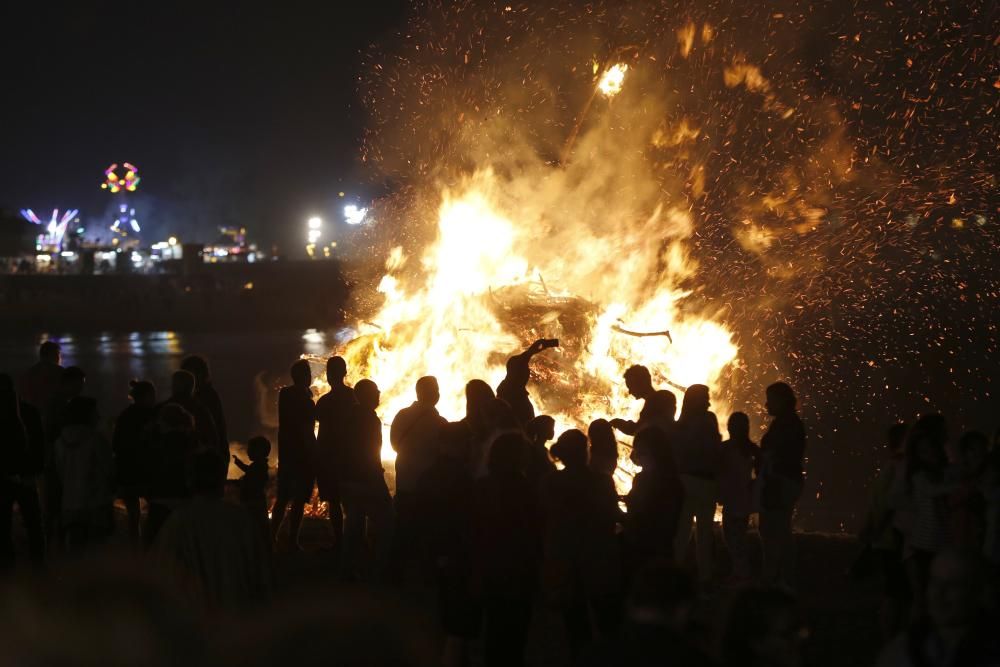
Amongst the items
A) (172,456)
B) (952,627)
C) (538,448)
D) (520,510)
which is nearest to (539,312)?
(538,448)

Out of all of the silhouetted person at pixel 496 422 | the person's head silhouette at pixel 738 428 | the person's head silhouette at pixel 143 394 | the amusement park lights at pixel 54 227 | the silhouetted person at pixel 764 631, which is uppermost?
the amusement park lights at pixel 54 227

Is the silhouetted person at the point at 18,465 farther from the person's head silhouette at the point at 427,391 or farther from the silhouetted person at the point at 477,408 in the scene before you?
the silhouetted person at the point at 477,408

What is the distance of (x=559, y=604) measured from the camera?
16.6 ft

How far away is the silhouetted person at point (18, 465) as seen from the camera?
7.14 metres

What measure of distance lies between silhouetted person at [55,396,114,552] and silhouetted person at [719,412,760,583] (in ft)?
12.7

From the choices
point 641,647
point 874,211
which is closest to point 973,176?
point 874,211

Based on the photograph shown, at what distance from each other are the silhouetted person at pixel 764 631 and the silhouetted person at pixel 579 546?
2.08 m

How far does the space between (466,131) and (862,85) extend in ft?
16.0

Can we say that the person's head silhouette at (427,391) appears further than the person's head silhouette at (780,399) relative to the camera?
No

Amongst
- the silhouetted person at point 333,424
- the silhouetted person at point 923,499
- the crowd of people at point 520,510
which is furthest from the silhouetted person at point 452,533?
the silhouetted person at point 923,499

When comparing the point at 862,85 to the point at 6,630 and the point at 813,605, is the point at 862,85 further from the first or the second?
the point at 6,630

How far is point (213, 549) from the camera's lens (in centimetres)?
440

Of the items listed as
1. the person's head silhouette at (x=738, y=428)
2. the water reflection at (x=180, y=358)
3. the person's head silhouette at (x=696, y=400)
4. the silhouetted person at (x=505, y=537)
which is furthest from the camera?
the water reflection at (x=180, y=358)

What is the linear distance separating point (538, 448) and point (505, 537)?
1.69m
